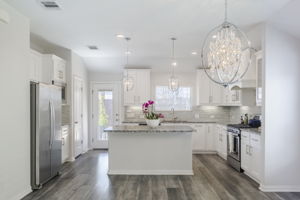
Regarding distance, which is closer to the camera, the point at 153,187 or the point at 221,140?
the point at 153,187

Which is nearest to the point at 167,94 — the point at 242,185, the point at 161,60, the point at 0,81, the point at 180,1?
the point at 161,60

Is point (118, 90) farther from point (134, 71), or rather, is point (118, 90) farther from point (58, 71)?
point (58, 71)

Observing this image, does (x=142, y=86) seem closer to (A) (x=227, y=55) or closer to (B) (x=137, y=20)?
(B) (x=137, y=20)

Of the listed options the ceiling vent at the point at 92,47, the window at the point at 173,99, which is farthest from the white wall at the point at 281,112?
the window at the point at 173,99

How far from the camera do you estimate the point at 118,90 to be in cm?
758

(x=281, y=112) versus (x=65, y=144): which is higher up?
(x=281, y=112)

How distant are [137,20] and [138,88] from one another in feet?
12.0

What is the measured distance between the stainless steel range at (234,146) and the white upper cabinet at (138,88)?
2.85 metres

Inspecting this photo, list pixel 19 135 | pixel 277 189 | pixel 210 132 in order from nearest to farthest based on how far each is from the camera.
A: pixel 19 135
pixel 277 189
pixel 210 132

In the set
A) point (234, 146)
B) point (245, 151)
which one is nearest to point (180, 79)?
point (234, 146)

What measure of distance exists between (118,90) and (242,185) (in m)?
4.78

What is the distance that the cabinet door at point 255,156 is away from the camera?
4156 millimetres

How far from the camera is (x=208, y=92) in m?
7.12

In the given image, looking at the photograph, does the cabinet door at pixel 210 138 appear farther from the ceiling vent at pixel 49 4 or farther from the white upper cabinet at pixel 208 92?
the ceiling vent at pixel 49 4
